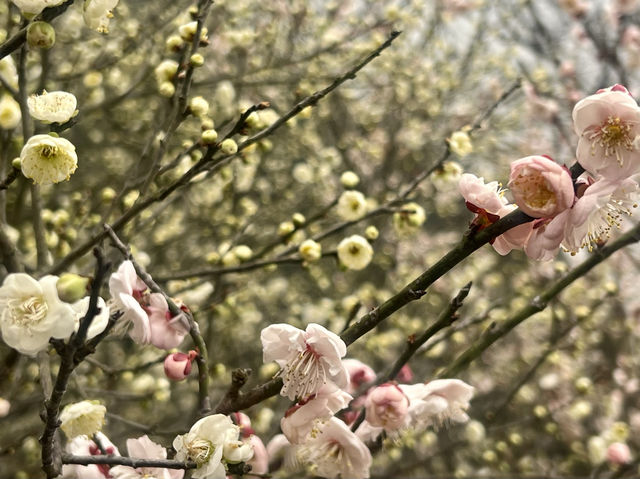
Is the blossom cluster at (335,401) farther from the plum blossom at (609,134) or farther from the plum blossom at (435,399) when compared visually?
the plum blossom at (609,134)

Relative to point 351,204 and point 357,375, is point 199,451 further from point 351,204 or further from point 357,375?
point 351,204

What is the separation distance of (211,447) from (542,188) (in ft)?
2.63

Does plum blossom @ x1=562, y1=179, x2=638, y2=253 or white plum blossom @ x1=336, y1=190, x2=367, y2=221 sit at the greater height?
plum blossom @ x1=562, y1=179, x2=638, y2=253

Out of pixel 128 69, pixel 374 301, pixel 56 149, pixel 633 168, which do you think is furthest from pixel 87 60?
pixel 633 168

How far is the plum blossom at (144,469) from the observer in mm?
1276

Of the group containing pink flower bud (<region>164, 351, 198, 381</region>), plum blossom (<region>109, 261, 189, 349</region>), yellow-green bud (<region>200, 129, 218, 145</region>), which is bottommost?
pink flower bud (<region>164, 351, 198, 381</region>)

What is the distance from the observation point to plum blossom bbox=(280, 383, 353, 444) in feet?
4.36

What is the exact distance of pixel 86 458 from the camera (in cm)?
114

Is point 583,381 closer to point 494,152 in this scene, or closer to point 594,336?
point 594,336

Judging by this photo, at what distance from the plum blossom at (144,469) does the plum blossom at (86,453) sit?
37mm

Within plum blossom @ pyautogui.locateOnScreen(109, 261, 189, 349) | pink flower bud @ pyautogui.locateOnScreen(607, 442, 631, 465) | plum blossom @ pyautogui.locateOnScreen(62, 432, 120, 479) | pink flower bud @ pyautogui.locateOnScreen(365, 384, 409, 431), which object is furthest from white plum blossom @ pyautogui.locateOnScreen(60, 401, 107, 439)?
pink flower bud @ pyautogui.locateOnScreen(607, 442, 631, 465)

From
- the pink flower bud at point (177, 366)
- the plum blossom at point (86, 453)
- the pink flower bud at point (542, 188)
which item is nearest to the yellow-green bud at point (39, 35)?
the pink flower bud at point (177, 366)

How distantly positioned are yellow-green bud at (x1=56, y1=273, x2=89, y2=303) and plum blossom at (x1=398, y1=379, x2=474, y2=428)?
85 cm

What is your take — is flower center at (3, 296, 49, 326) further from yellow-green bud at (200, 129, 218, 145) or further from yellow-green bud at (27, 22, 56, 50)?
yellow-green bud at (200, 129, 218, 145)
